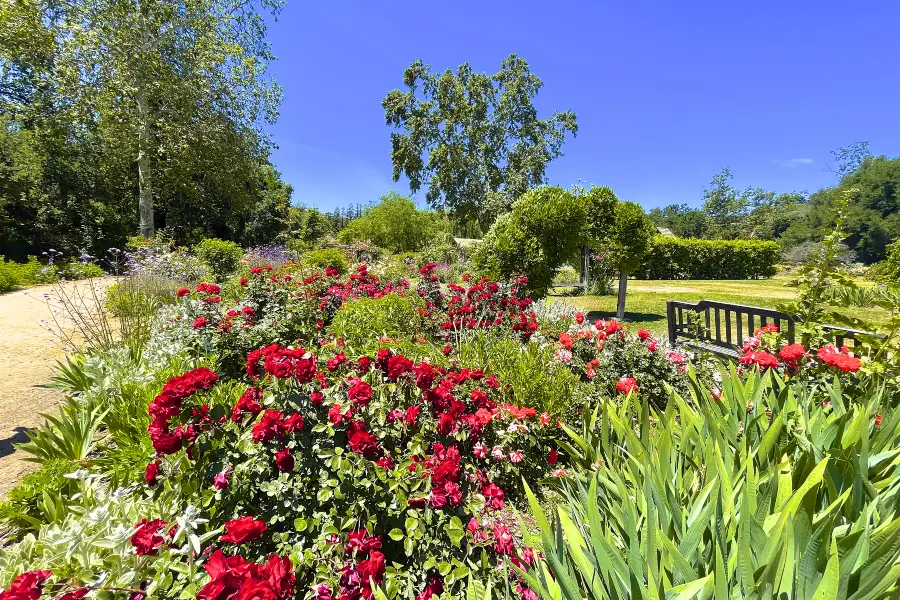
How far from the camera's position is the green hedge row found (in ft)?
60.0

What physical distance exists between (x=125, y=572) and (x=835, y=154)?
6501 centimetres

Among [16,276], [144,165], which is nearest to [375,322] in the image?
[16,276]

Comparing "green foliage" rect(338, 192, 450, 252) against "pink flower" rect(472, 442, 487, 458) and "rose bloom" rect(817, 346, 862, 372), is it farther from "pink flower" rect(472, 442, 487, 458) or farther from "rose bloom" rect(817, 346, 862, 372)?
"rose bloom" rect(817, 346, 862, 372)

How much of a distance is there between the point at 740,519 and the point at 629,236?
7493 millimetres

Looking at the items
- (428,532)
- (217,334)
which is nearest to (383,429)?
(428,532)

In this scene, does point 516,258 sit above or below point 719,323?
above

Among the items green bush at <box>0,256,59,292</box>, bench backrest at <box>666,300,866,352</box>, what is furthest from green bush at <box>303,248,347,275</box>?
bench backrest at <box>666,300,866,352</box>

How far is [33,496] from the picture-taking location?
1.89 meters

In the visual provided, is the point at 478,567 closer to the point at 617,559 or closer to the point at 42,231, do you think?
the point at 617,559

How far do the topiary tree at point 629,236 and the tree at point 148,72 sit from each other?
533 inches

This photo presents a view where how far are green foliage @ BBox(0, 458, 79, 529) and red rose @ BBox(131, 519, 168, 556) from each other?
1.19m

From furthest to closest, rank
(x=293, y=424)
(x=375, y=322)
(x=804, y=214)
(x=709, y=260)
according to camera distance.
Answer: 1. (x=804, y=214)
2. (x=709, y=260)
3. (x=375, y=322)
4. (x=293, y=424)

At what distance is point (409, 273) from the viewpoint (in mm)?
10547

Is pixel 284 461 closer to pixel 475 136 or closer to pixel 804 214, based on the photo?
pixel 475 136
